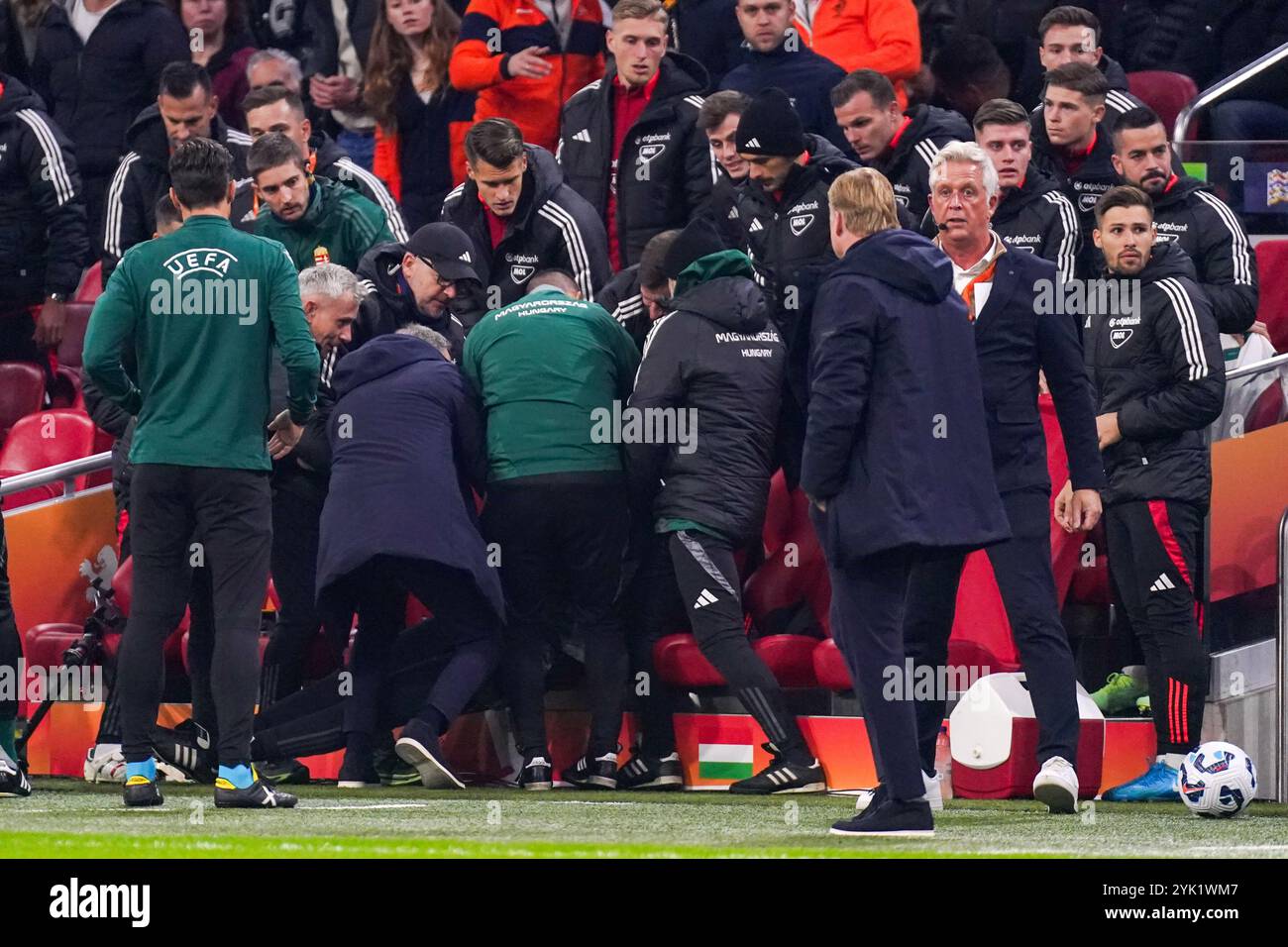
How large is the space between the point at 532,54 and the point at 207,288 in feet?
14.1

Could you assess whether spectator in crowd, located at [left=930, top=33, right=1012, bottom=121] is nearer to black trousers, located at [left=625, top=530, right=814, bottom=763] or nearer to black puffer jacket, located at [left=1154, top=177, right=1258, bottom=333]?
black puffer jacket, located at [left=1154, top=177, right=1258, bottom=333]

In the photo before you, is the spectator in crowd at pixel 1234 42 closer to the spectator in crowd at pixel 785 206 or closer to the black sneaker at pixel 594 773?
the spectator in crowd at pixel 785 206

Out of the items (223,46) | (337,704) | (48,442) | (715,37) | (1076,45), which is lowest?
(337,704)

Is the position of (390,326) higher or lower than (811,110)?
lower

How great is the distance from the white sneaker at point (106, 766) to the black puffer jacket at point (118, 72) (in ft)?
14.4

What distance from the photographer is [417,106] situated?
12.3 metres

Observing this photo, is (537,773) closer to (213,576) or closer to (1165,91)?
(213,576)

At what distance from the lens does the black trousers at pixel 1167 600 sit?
847 centimetres

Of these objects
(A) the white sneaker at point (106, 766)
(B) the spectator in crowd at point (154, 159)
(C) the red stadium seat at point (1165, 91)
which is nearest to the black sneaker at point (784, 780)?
(A) the white sneaker at point (106, 766)

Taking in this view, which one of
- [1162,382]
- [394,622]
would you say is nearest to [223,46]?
[394,622]
